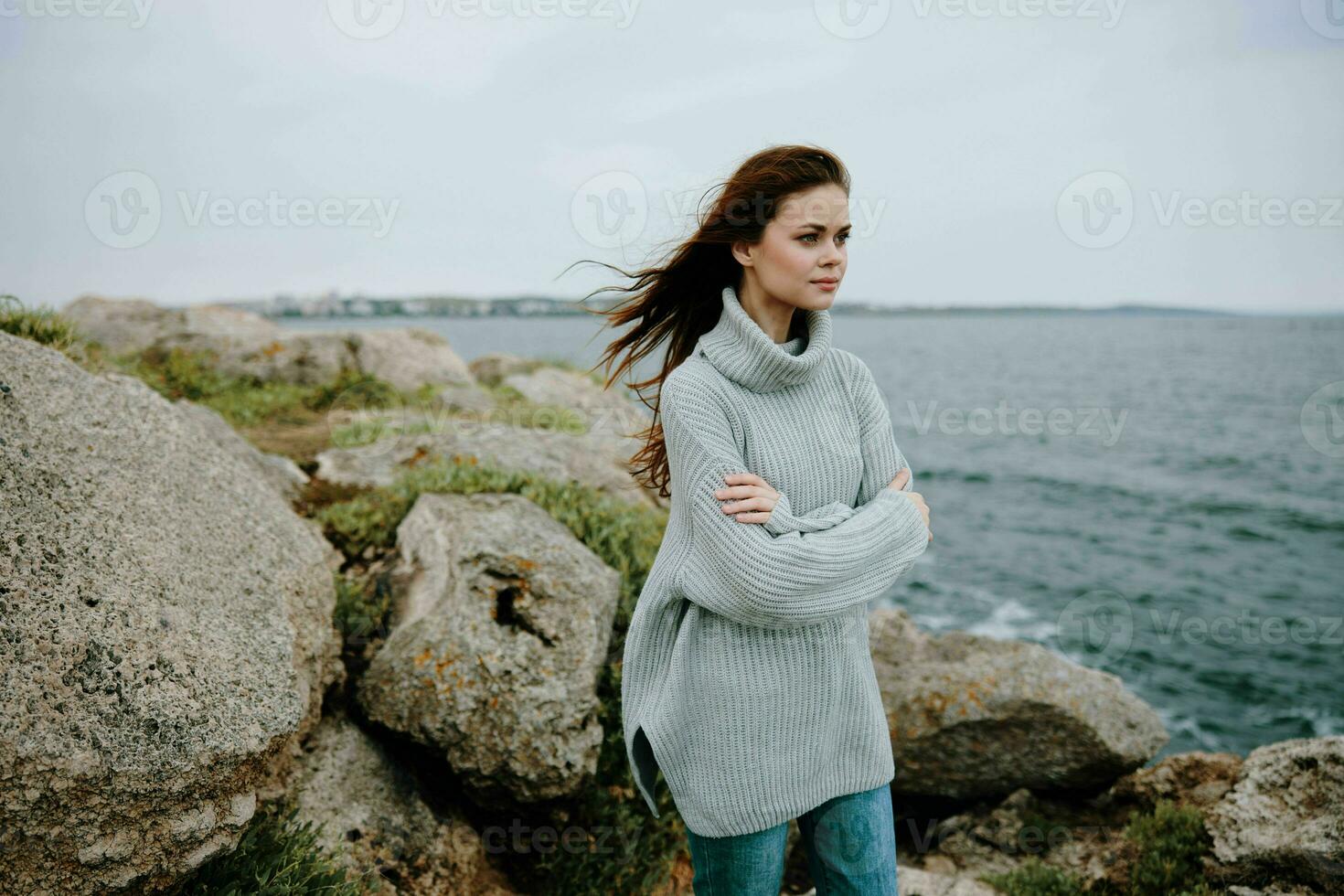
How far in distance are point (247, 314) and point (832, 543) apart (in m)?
15.4

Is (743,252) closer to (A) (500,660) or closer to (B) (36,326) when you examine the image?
(A) (500,660)

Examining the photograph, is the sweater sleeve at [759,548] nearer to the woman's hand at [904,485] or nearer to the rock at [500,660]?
the woman's hand at [904,485]

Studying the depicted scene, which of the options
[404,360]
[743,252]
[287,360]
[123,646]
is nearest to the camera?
[123,646]

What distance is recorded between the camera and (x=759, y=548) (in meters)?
2.79

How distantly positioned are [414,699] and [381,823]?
1.98 ft

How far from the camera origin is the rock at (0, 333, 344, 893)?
278cm

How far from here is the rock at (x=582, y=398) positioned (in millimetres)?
11945

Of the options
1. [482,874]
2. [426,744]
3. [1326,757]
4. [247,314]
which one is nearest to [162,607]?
[426,744]

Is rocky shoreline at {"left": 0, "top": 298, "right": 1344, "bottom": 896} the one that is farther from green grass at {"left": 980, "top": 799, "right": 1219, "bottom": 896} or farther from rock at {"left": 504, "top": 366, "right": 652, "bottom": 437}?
rock at {"left": 504, "top": 366, "right": 652, "bottom": 437}

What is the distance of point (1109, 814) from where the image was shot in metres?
5.75

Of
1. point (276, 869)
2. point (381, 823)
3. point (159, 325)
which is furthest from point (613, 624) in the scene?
point (159, 325)

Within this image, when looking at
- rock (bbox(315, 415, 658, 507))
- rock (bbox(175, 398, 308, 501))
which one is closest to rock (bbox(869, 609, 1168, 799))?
rock (bbox(315, 415, 658, 507))

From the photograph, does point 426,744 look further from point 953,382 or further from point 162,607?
point 953,382

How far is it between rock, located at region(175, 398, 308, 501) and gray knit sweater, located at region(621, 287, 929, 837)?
3618 mm
